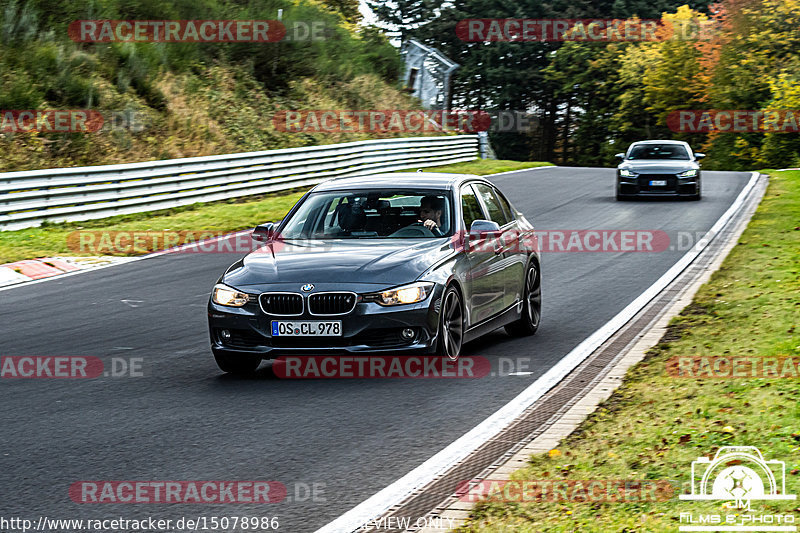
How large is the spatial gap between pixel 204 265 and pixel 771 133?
47577mm

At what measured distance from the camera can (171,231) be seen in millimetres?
19984

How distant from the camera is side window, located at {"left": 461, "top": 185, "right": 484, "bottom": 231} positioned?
9914 millimetres

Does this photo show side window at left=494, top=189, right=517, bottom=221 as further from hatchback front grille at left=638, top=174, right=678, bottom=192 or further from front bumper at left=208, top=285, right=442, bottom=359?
hatchback front grille at left=638, top=174, right=678, bottom=192

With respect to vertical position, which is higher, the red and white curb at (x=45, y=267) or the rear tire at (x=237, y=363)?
the rear tire at (x=237, y=363)

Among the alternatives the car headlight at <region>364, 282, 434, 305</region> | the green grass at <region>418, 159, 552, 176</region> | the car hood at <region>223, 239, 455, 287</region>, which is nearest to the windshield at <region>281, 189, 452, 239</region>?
the car hood at <region>223, 239, 455, 287</region>

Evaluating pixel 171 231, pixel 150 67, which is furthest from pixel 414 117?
pixel 171 231

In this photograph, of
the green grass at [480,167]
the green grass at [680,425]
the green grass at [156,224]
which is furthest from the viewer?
the green grass at [480,167]

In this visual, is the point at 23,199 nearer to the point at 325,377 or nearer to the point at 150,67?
the point at 325,377

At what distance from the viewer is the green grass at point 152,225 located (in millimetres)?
17297

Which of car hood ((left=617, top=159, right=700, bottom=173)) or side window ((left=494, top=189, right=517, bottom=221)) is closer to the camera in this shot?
side window ((left=494, top=189, right=517, bottom=221))

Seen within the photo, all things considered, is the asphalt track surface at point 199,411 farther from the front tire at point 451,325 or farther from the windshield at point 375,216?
the windshield at point 375,216

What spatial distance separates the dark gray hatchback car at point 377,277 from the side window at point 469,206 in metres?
0.02

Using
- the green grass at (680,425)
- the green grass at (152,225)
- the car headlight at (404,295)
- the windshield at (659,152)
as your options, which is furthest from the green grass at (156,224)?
the green grass at (680,425)

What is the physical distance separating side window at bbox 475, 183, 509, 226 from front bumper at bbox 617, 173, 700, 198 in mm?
16904
